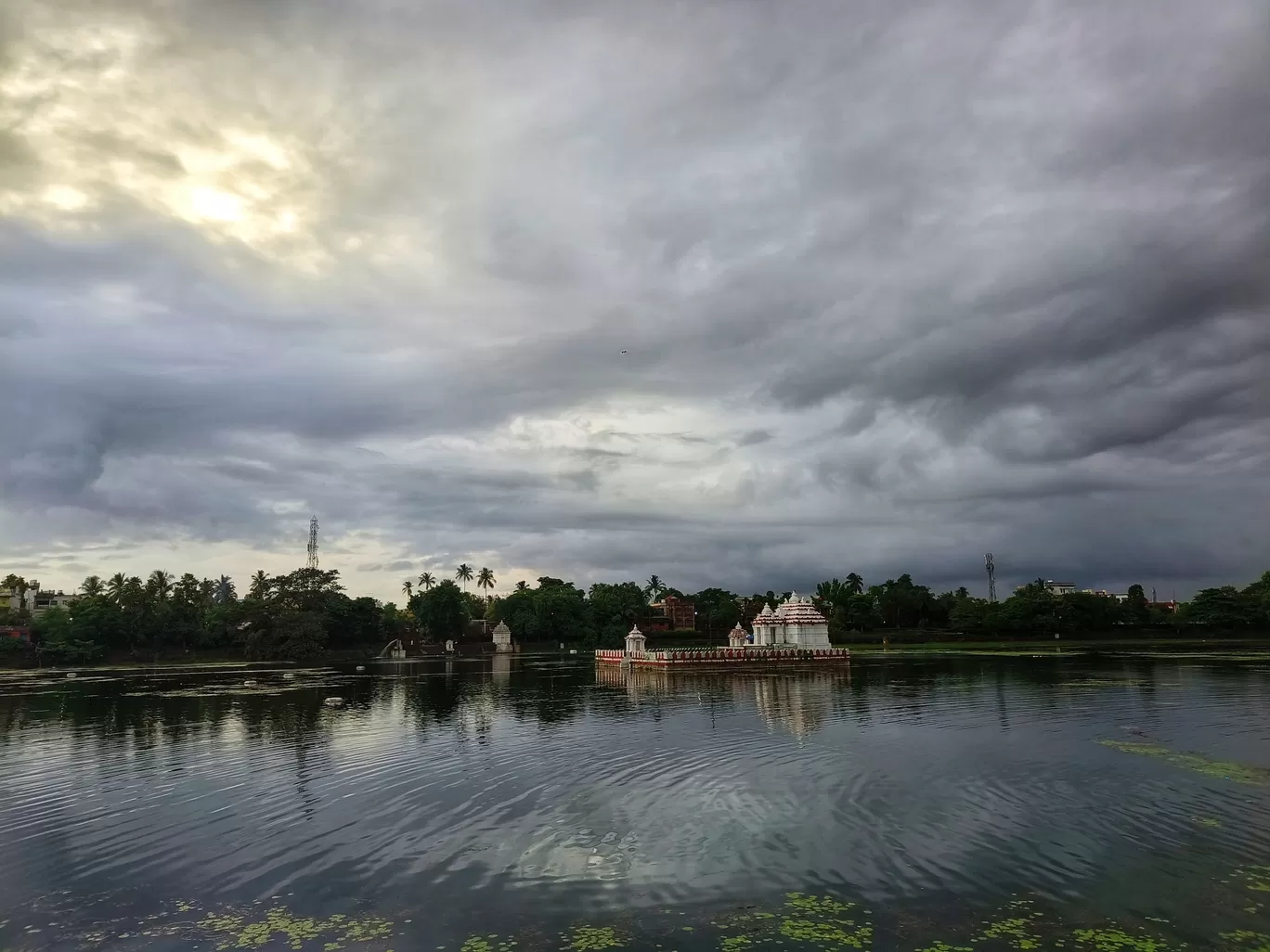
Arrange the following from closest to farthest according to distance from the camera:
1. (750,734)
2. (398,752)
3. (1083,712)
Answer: (398,752)
(750,734)
(1083,712)

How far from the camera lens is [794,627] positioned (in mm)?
80250

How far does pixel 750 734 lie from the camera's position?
93.8 feet

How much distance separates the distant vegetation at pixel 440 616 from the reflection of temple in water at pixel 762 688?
1898 inches

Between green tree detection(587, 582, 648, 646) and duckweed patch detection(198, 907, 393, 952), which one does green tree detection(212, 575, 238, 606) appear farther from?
duckweed patch detection(198, 907, 393, 952)

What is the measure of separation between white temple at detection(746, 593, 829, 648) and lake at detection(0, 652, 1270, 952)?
45116mm

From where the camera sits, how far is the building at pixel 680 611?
15062cm

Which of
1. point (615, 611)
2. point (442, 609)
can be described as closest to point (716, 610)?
point (615, 611)

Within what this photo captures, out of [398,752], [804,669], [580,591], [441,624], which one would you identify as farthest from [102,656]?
[398,752]

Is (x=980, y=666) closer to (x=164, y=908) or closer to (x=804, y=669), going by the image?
(x=804, y=669)

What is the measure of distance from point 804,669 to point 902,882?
52512 mm

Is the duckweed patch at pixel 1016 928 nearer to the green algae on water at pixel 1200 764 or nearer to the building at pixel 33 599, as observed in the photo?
the green algae on water at pixel 1200 764

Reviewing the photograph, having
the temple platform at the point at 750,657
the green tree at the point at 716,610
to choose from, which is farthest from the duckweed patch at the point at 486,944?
the green tree at the point at 716,610

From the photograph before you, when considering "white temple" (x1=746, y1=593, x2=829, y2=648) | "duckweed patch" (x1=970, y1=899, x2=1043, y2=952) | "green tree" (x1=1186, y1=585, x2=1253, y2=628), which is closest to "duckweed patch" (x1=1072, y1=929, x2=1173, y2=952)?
"duckweed patch" (x1=970, y1=899, x2=1043, y2=952)

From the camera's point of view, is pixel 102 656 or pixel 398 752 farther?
pixel 102 656
